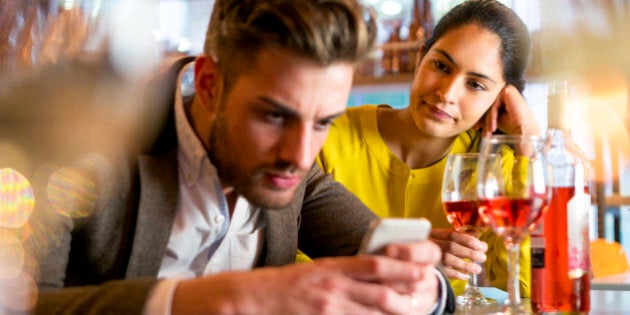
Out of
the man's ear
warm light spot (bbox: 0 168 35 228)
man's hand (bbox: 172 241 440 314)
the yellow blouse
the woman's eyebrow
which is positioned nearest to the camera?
man's hand (bbox: 172 241 440 314)

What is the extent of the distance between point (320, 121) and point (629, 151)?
2868 mm

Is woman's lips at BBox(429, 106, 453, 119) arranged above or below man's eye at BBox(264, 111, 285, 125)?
below

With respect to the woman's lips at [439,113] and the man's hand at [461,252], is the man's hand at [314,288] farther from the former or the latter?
the woman's lips at [439,113]

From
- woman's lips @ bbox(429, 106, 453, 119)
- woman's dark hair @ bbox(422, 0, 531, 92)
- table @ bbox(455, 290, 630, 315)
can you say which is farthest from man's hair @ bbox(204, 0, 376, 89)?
woman's dark hair @ bbox(422, 0, 531, 92)

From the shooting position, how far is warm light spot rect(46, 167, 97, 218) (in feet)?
3.25

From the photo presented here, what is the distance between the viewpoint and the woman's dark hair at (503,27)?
1.98 m

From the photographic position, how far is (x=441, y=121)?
1.93 m

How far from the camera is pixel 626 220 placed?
3.54 metres

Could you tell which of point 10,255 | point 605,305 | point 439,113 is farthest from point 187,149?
point 439,113

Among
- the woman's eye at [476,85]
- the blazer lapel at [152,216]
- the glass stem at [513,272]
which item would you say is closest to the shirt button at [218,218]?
the blazer lapel at [152,216]

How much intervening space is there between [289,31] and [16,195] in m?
0.44

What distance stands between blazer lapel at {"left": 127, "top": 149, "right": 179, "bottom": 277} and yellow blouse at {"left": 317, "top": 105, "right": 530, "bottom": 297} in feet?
2.99

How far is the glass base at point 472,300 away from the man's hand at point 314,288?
1.33 ft

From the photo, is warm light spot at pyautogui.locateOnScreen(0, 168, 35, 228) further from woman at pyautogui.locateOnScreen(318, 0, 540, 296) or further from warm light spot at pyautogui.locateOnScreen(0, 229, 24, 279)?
woman at pyautogui.locateOnScreen(318, 0, 540, 296)
